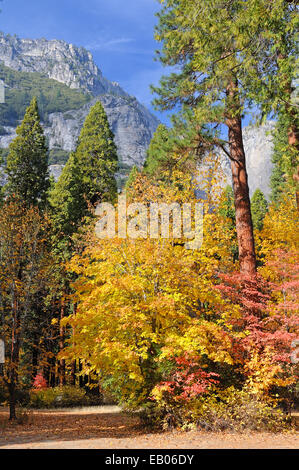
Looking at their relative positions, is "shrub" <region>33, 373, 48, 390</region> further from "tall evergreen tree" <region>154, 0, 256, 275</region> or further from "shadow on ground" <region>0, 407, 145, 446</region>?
"tall evergreen tree" <region>154, 0, 256, 275</region>

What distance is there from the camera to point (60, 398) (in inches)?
733

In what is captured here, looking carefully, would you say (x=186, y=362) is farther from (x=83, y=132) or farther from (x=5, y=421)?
(x=83, y=132)

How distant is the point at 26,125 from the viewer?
21.6 meters

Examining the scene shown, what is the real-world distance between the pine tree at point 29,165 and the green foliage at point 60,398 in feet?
31.5

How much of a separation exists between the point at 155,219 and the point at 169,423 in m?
5.43

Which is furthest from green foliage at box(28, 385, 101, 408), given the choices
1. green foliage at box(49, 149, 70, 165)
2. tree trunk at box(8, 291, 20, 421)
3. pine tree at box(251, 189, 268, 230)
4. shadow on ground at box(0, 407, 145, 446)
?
green foliage at box(49, 149, 70, 165)

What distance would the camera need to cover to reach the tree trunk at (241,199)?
34.9 ft

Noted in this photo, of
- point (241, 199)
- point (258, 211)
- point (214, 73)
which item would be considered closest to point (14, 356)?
point (241, 199)

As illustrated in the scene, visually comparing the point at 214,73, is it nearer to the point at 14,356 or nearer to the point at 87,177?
the point at 14,356

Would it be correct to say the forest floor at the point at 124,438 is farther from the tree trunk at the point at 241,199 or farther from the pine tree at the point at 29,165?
the pine tree at the point at 29,165

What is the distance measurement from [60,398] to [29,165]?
12258mm

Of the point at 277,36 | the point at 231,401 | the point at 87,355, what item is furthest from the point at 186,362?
the point at 277,36

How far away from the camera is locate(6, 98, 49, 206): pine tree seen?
20.3 meters

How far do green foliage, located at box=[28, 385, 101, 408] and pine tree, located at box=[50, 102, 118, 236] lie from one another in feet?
26.2
